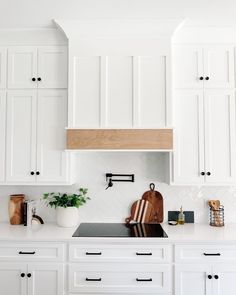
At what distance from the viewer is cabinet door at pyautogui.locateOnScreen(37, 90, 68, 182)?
2.52m

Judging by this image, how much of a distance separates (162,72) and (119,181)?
1089 millimetres

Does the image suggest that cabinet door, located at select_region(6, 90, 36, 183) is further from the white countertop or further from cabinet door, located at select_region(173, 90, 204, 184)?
cabinet door, located at select_region(173, 90, 204, 184)

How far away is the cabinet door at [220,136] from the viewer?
8.16 feet

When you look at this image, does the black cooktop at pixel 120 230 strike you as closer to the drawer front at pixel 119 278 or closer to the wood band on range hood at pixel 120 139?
the drawer front at pixel 119 278

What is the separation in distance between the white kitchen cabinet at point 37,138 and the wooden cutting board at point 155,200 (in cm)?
82

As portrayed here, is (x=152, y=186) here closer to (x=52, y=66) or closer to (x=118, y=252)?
(x=118, y=252)

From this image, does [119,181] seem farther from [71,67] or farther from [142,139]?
[71,67]

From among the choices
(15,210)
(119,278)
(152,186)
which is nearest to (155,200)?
(152,186)

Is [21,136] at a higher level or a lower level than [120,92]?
lower

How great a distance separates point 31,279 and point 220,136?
6.32ft

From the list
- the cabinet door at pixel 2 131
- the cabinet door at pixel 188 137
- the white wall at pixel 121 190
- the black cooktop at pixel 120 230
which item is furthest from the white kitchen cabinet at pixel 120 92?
the black cooktop at pixel 120 230

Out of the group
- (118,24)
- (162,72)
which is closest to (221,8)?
(162,72)

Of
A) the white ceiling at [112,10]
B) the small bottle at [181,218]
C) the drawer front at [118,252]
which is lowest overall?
the drawer front at [118,252]

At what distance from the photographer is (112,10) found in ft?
7.39
